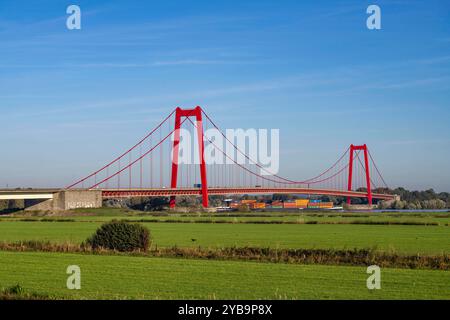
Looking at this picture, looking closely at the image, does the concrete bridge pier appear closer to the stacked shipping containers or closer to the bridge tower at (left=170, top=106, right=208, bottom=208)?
the bridge tower at (left=170, top=106, right=208, bottom=208)

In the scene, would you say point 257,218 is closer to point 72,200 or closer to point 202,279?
point 72,200

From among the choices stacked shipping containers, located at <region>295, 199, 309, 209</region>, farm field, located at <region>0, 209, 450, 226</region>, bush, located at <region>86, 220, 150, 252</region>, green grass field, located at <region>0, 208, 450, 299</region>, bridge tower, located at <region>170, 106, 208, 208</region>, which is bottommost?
stacked shipping containers, located at <region>295, 199, 309, 209</region>

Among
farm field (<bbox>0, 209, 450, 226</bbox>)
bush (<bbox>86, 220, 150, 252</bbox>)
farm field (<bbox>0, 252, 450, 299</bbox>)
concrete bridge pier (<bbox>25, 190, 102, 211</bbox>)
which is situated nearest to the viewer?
farm field (<bbox>0, 252, 450, 299</bbox>)

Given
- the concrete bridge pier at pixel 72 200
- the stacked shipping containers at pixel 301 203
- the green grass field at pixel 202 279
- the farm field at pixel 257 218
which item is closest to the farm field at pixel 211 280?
the green grass field at pixel 202 279

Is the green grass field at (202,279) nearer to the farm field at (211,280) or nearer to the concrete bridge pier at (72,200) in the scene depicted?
the farm field at (211,280)

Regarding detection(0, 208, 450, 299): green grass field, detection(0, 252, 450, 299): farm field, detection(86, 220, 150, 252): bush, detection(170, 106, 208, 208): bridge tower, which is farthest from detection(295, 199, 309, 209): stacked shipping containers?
detection(0, 252, 450, 299): farm field
